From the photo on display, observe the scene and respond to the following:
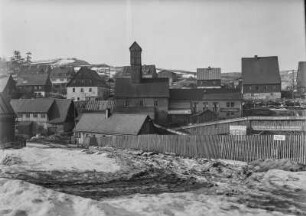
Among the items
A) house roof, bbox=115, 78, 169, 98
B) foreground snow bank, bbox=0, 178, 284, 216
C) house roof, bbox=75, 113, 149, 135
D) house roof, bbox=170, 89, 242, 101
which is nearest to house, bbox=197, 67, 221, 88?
house roof, bbox=170, 89, 242, 101

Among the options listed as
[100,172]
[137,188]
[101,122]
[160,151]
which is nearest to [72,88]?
[101,122]

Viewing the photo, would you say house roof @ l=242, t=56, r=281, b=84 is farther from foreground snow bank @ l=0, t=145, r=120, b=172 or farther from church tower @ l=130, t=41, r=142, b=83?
foreground snow bank @ l=0, t=145, r=120, b=172

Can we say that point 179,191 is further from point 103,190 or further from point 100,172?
point 100,172

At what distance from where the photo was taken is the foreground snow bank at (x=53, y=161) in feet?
60.1

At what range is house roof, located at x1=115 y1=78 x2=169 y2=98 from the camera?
1740 inches

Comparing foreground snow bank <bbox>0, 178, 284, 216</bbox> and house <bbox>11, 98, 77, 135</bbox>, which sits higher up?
house <bbox>11, 98, 77, 135</bbox>

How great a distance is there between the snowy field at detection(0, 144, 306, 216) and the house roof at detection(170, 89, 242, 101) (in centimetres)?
2227

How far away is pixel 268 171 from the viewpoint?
17.9m

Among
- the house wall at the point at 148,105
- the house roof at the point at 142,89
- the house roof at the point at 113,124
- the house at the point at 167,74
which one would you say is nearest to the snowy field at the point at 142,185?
the house roof at the point at 113,124

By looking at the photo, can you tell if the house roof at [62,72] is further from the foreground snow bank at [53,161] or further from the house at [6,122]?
the foreground snow bank at [53,161]

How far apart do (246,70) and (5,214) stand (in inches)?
1875

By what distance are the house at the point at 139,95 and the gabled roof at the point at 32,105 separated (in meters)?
9.06

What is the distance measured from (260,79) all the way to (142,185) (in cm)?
4144

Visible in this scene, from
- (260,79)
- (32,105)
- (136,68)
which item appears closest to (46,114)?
(32,105)
